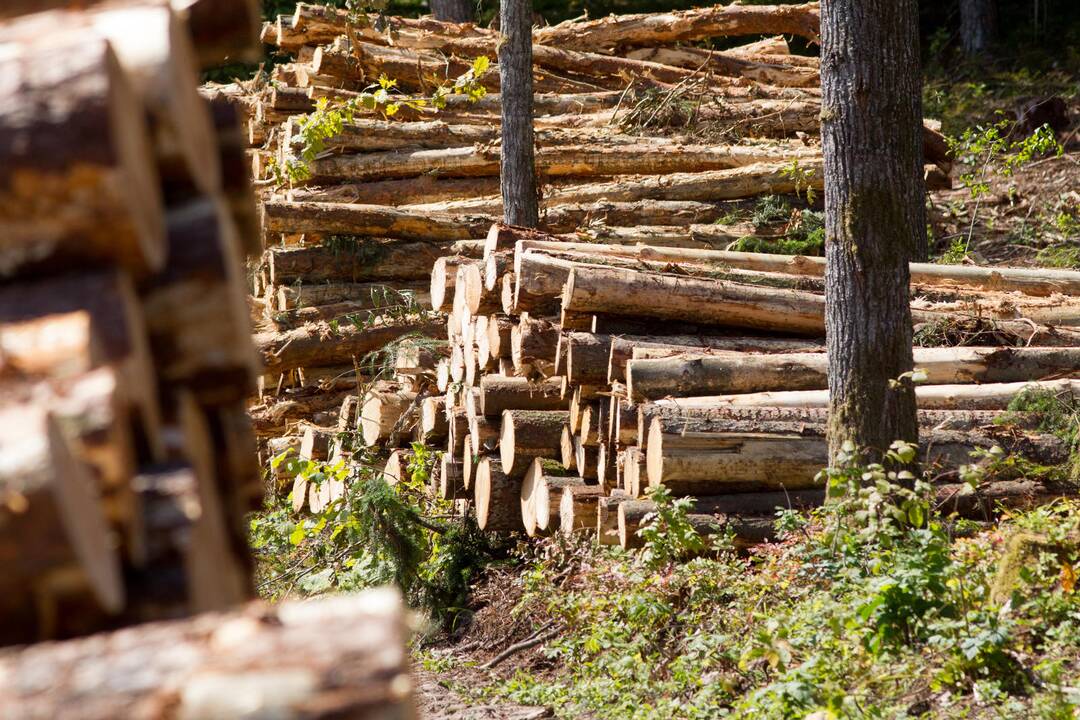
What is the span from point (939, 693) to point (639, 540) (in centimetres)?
234

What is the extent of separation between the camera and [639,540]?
7055 mm

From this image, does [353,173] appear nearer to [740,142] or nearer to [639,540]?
[740,142]

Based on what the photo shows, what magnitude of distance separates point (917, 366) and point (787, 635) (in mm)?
2496

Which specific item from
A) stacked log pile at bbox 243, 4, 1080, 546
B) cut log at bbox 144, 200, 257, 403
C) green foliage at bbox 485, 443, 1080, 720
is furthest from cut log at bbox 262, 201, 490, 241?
cut log at bbox 144, 200, 257, 403

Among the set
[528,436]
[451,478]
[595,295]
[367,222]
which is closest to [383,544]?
[451,478]

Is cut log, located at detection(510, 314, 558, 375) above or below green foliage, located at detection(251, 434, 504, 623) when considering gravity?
above

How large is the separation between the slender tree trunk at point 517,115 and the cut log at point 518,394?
2.76 meters

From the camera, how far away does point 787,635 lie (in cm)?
551

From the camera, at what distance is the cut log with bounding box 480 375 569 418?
333 inches

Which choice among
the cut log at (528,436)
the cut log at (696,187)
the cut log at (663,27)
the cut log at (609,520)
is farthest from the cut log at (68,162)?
the cut log at (663,27)

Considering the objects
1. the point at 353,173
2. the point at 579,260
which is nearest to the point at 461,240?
the point at 353,173

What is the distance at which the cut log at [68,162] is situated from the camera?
2105 mm

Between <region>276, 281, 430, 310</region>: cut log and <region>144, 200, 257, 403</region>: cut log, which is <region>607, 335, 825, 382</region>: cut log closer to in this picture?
<region>276, 281, 430, 310</region>: cut log

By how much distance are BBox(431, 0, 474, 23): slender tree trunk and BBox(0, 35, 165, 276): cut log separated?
55.1 feet
